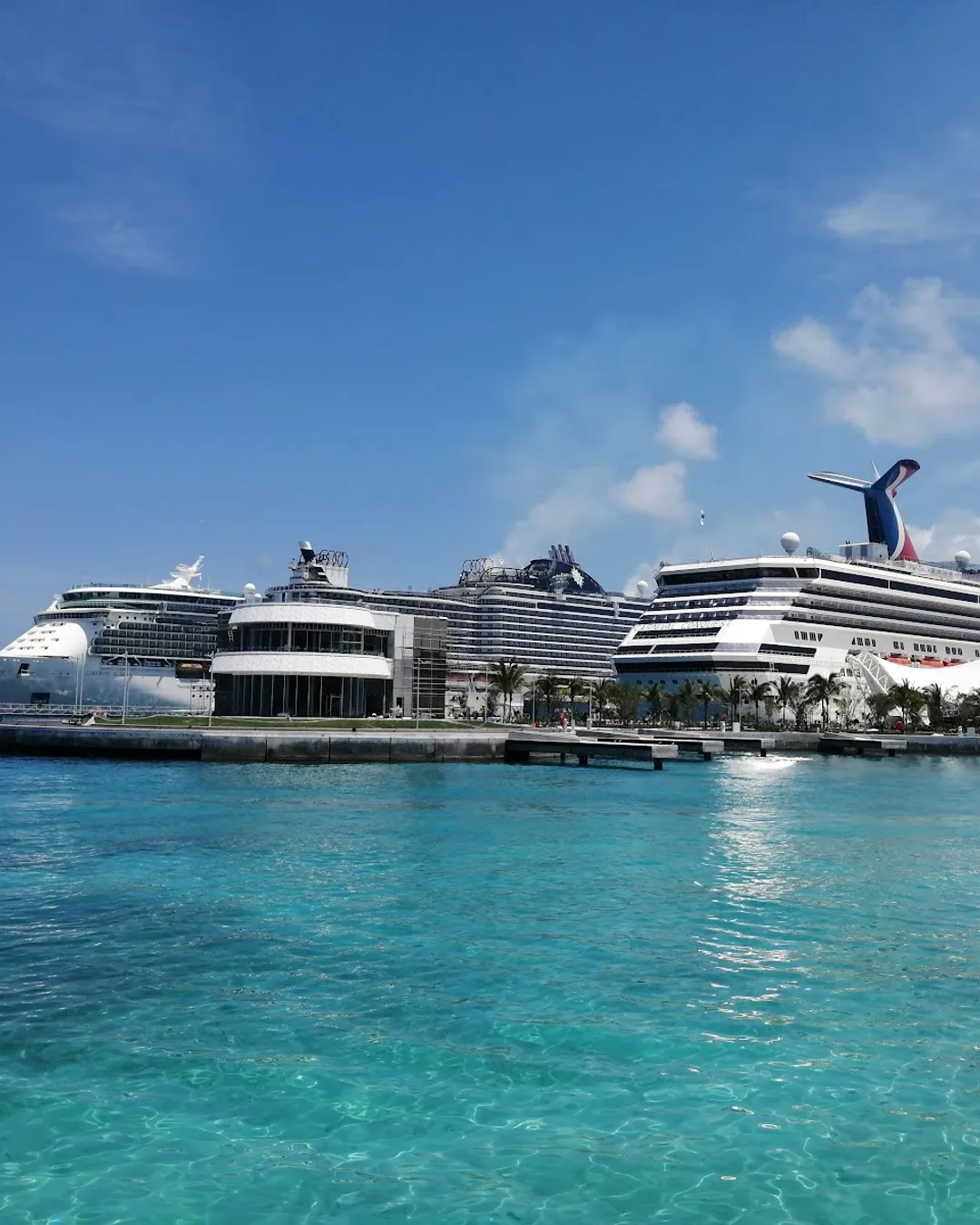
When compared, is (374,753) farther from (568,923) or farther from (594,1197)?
(594,1197)

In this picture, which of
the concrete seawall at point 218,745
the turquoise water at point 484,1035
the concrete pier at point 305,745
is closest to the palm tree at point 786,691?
the concrete pier at point 305,745

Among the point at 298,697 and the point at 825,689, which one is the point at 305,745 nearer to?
the point at 298,697

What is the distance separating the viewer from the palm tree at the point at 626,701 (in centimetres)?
11369

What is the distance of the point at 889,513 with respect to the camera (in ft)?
503

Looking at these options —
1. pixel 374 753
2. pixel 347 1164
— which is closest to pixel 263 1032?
pixel 347 1164

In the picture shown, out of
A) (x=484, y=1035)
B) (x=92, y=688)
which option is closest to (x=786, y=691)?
(x=92, y=688)

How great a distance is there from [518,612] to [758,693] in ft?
231

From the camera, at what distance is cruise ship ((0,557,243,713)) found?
107 meters

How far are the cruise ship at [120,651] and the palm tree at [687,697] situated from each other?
49.0 meters

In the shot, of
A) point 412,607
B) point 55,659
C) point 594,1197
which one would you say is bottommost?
point 594,1197

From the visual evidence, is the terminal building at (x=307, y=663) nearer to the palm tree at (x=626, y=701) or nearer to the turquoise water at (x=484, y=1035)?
the palm tree at (x=626, y=701)

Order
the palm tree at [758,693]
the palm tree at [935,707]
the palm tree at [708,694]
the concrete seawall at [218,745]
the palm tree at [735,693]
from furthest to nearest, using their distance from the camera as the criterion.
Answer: the palm tree at [708,694], the palm tree at [935,707], the palm tree at [735,693], the palm tree at [758,693], the concrete seawall at [218,745]

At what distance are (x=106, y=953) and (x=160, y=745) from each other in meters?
47.2

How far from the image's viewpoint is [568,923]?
2045 centimetres
